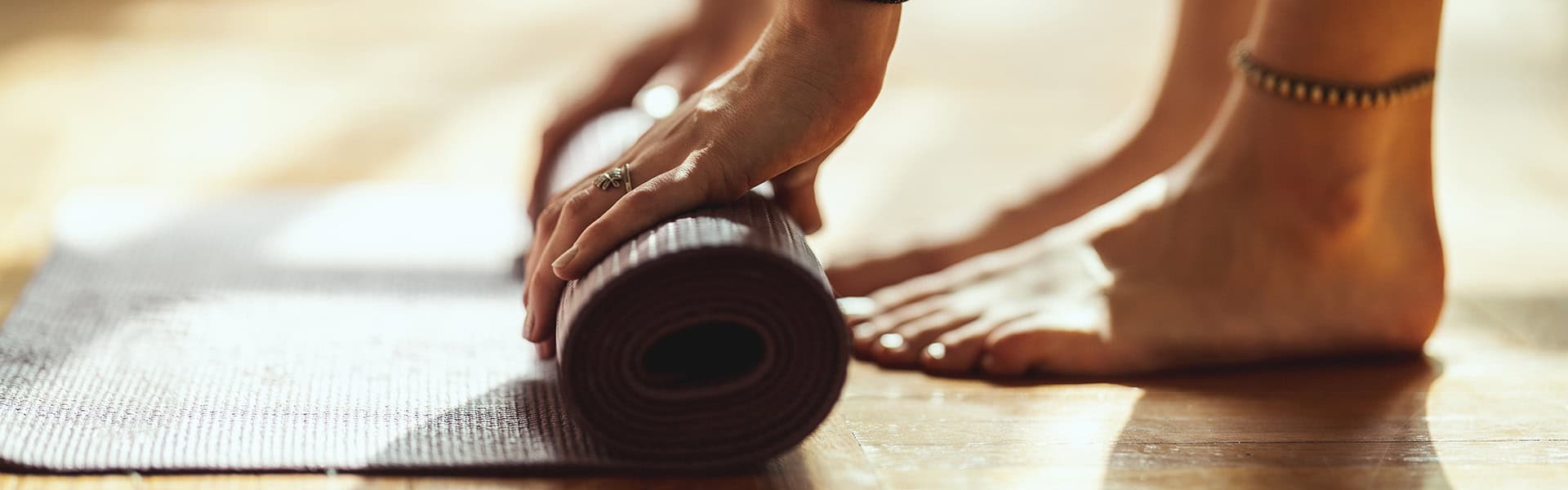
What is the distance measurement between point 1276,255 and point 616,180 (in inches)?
23.0

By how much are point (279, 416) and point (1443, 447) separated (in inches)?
31.7

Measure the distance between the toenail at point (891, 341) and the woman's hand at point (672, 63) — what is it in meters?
0.31

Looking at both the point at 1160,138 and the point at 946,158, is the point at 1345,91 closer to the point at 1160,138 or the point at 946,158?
the point at 1160,138

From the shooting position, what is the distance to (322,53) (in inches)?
95.4

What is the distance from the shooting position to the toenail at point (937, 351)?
3.83 ft

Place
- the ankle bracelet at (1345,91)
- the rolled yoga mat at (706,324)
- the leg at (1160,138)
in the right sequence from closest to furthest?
1. the rolled yoga mat at (706,324)
2. the ankle bracelet at (1345,91)
3. the leg at (1160,138)

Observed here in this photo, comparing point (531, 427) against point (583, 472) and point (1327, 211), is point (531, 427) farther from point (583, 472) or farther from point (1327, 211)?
point (1327, 211)

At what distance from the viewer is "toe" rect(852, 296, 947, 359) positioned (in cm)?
121

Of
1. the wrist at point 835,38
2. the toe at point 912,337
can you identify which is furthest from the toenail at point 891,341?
the wrist at point 835,38

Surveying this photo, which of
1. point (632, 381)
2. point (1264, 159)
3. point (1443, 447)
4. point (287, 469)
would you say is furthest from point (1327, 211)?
point (287, 469)

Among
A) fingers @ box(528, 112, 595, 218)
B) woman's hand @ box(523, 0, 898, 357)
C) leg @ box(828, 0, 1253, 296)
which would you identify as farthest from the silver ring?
leg @ box(828, 0, 1253, 296)

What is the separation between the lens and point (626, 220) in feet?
2.87

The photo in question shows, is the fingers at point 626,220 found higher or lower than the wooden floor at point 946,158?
higher

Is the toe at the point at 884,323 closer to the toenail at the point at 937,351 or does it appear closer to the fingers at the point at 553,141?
the toenail at the point at 937,351
